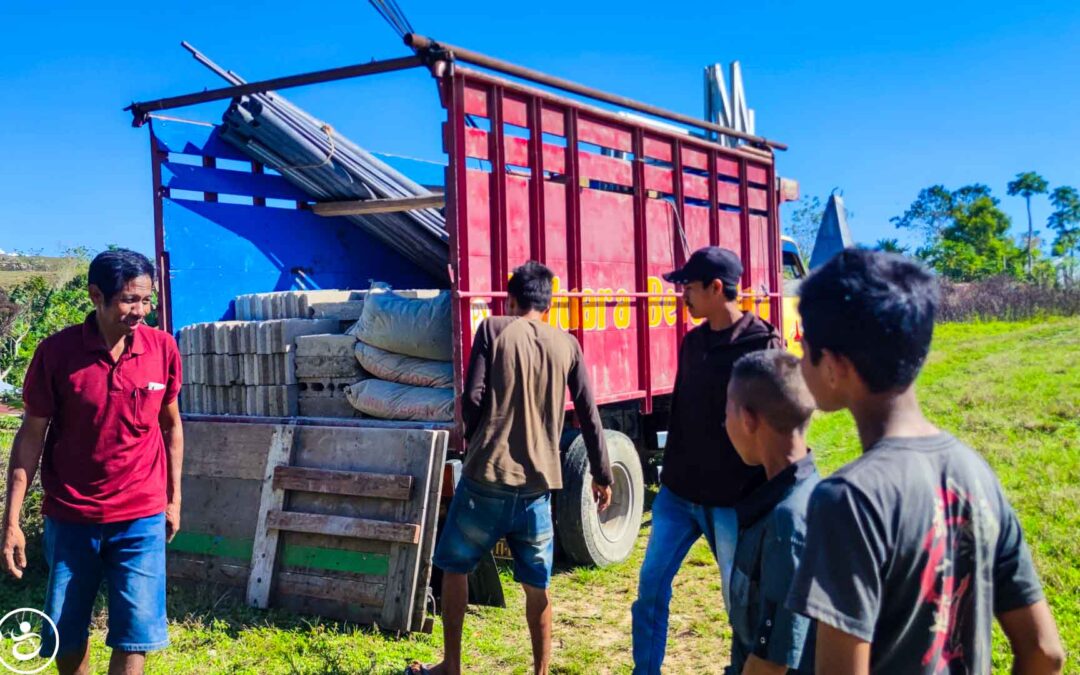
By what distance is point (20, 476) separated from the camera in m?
3.25

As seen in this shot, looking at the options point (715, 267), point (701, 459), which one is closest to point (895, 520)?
point (701, 459)

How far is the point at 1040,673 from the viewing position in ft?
5.39

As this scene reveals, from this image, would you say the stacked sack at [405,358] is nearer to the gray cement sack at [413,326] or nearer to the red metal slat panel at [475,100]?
the gray cement sack at [413,326]

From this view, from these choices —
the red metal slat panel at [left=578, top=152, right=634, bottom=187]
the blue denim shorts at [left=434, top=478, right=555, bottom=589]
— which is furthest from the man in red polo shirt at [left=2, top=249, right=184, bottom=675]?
the red metal slat panel at [left=578, top=152, right=634, bottom=187]

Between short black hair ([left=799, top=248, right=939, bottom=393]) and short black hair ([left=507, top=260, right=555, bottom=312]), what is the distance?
244 cm

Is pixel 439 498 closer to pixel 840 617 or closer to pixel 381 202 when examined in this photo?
Answer: pixel 381 202

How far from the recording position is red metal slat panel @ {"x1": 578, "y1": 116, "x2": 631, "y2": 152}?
559cm

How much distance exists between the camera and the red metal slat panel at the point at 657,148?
610 cm

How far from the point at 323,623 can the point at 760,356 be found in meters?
3.21

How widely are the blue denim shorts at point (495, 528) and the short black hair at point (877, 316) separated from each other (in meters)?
2.43

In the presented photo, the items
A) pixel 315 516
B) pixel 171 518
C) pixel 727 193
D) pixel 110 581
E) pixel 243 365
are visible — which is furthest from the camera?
pixel 727 193

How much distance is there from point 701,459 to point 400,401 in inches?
78.9

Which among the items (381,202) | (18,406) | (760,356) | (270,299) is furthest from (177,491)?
(18,406)

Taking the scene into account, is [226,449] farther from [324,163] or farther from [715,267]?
[715,267]
